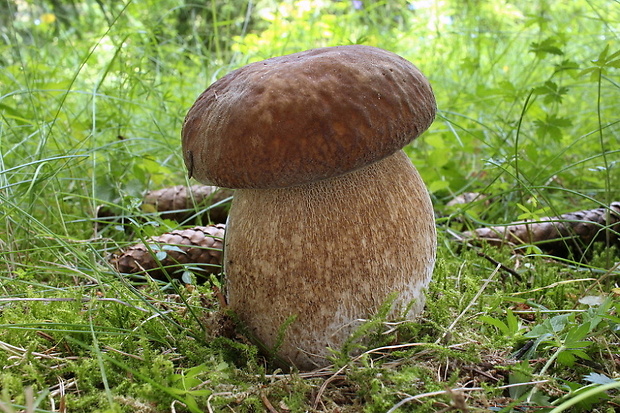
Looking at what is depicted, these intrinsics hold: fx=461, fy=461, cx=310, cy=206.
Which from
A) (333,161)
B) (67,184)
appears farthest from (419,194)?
(67,184)

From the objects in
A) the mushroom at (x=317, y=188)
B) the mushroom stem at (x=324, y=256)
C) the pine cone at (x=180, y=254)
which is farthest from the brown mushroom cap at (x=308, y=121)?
the pine cone at (x=180, y=254)

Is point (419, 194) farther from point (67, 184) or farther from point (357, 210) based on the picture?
point (67, 184)

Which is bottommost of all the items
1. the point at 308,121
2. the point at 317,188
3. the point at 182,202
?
the point at 182,202

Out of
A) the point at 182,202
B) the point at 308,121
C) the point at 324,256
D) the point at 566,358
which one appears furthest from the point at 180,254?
the point at 566,358

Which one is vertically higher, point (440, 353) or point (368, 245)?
point (368, 245)

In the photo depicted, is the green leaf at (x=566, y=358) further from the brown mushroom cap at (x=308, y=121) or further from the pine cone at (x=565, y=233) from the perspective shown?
the pine cone at (x=565, y=233)

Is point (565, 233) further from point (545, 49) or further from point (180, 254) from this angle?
point (180, 254)

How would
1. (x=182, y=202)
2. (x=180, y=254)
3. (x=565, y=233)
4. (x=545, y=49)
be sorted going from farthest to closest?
(x=182, y=202) < (x=545, y=49) < (x=565, y=233) < (x=180, y=254)
